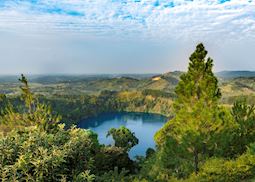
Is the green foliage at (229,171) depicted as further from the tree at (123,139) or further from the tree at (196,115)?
the tree at (123,139)

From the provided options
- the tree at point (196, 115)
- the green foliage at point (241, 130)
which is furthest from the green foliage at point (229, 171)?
the green foliage at point (241, 130)

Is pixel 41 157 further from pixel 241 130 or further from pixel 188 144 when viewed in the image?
pixel 241 130


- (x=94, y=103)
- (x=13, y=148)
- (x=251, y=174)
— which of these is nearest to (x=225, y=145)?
(x=251, y=174)

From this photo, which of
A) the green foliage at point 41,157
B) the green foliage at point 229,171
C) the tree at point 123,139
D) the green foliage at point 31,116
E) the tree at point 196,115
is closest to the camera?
the green foliage at point 41,157

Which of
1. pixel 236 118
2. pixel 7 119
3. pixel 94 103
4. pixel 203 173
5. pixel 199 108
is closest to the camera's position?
pixel 203 173

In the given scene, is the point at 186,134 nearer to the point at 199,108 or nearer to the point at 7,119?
the point at 199,108

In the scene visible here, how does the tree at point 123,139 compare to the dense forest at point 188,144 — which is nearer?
the dense forest at point 188,144

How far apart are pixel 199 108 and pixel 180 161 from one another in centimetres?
578

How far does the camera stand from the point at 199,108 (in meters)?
21.4

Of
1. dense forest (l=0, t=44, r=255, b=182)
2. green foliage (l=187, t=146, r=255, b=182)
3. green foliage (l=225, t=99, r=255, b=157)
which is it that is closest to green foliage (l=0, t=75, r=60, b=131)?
dense forest (l=0, t=44, r=255, b=182)

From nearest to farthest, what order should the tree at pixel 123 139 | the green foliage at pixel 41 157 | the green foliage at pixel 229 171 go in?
the green foliage at pixel 41 157, the green foliage at pixel 229 171, the tree at pixel 123 139

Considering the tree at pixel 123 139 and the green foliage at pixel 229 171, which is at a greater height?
the green foliage at pixel 229 171

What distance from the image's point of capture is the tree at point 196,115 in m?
21.2

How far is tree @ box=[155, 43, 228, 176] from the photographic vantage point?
21234mm
